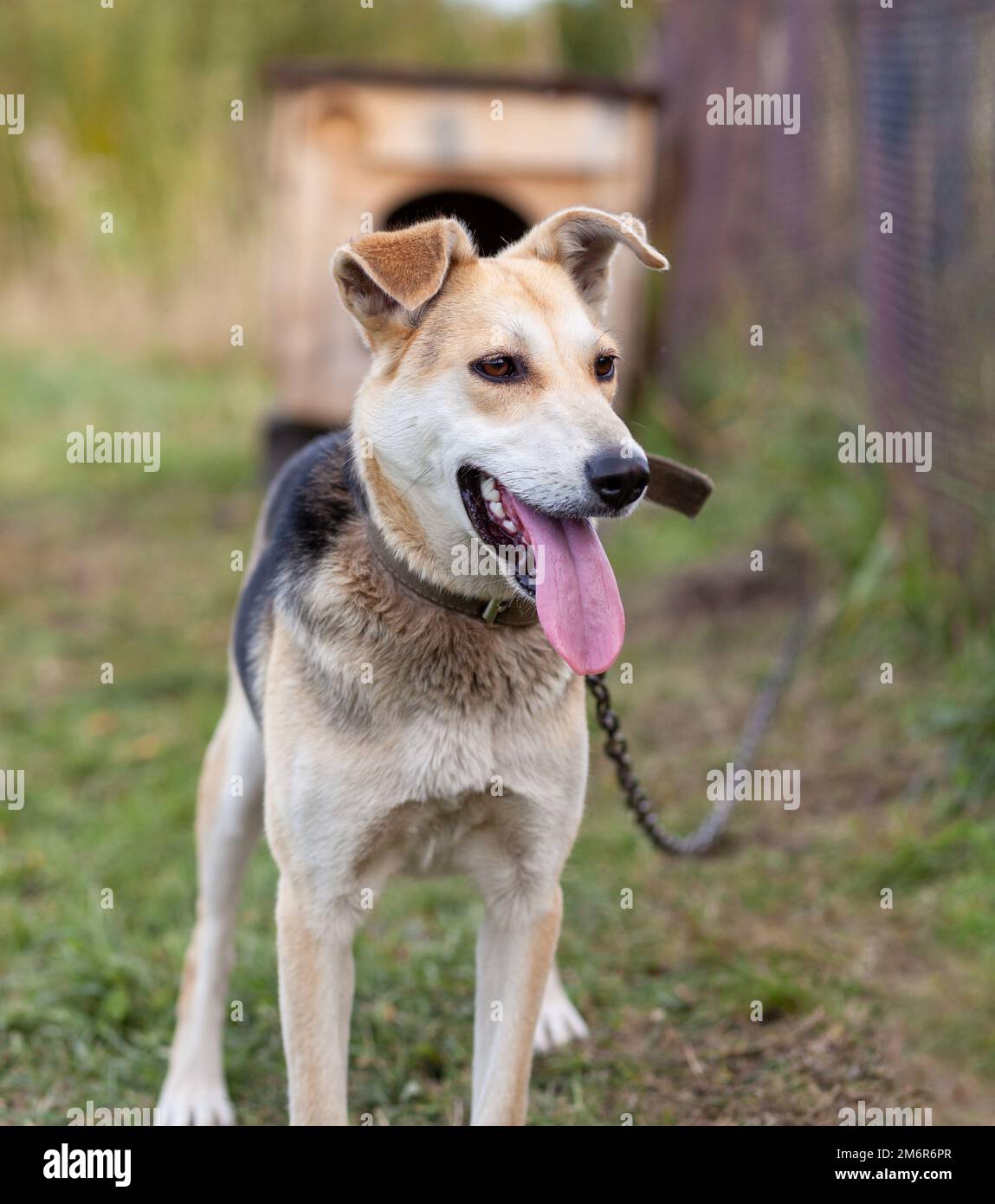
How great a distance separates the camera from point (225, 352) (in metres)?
12.2

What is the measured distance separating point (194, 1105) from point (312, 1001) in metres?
0.74

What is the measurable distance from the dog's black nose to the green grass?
1.51 m

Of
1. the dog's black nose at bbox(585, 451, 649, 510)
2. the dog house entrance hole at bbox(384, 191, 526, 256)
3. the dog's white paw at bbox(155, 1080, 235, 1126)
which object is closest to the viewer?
the dog's black nose at bbox(585, 451, 649, 510)

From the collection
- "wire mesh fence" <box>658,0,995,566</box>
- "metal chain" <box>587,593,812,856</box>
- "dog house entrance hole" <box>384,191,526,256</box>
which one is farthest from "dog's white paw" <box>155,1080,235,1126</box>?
"dog house entrance hole" <box>384,191,526,256</box>

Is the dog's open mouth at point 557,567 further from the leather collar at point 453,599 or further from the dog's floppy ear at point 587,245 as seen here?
the dog's floppy ear at point 587,245

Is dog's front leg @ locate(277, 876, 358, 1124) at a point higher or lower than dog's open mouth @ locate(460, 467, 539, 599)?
lower

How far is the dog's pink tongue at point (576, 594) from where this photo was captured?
7.95ft

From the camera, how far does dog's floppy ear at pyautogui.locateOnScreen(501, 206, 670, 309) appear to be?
2.82 metres

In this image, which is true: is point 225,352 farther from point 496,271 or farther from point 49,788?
point 496,271

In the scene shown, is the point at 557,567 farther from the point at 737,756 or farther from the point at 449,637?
the point at 737,756

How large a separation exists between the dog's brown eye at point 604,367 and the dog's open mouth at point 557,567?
0.38 m

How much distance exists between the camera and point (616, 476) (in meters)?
2.37

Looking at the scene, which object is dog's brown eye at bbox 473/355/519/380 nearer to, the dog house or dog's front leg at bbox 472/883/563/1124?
dog's front leg at bbox 472/883/563/1124
